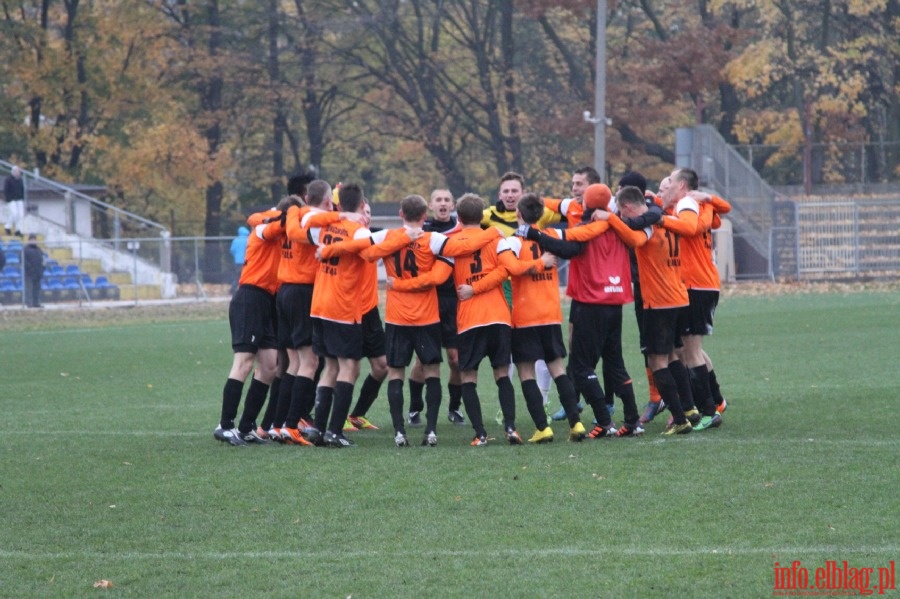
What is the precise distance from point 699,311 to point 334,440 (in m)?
3.22

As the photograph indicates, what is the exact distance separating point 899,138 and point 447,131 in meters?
15.8

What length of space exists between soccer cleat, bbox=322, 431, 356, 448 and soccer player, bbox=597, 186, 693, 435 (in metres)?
2.54

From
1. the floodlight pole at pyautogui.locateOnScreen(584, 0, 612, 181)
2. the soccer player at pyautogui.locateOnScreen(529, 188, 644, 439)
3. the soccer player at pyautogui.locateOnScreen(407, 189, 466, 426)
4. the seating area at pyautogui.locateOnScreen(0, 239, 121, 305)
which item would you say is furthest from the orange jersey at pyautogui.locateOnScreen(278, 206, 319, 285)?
the seating area at pyautogui.locateOnScreen(0, 239, 121, 305)

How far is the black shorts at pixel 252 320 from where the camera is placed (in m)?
9.96

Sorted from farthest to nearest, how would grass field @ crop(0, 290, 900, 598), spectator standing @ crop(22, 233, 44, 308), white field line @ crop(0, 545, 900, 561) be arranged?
spectator standing @ crop(22, 233, 44, 308) < white field line @ crop(0, 545, 900, 561) < grass field @ crop(0, 290, 900, 598)

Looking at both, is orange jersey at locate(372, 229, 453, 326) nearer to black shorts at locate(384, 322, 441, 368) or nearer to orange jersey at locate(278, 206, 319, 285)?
black shorts at locate(384, 322, 441, 368)

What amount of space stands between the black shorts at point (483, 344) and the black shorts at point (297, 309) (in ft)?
4.34

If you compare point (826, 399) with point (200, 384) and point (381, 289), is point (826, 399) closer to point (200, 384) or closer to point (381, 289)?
point (200, 384)

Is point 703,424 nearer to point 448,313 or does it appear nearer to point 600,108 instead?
point 448,313

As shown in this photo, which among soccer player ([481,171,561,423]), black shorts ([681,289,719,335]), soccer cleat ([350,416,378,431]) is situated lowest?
soccer cleat ([350,416,378,431])

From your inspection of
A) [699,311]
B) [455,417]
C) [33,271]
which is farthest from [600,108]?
[699,311]

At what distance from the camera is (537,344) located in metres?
9.65

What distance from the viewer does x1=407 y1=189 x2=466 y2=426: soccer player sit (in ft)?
32.4

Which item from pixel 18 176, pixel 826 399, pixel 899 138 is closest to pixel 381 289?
pixel 18 176
